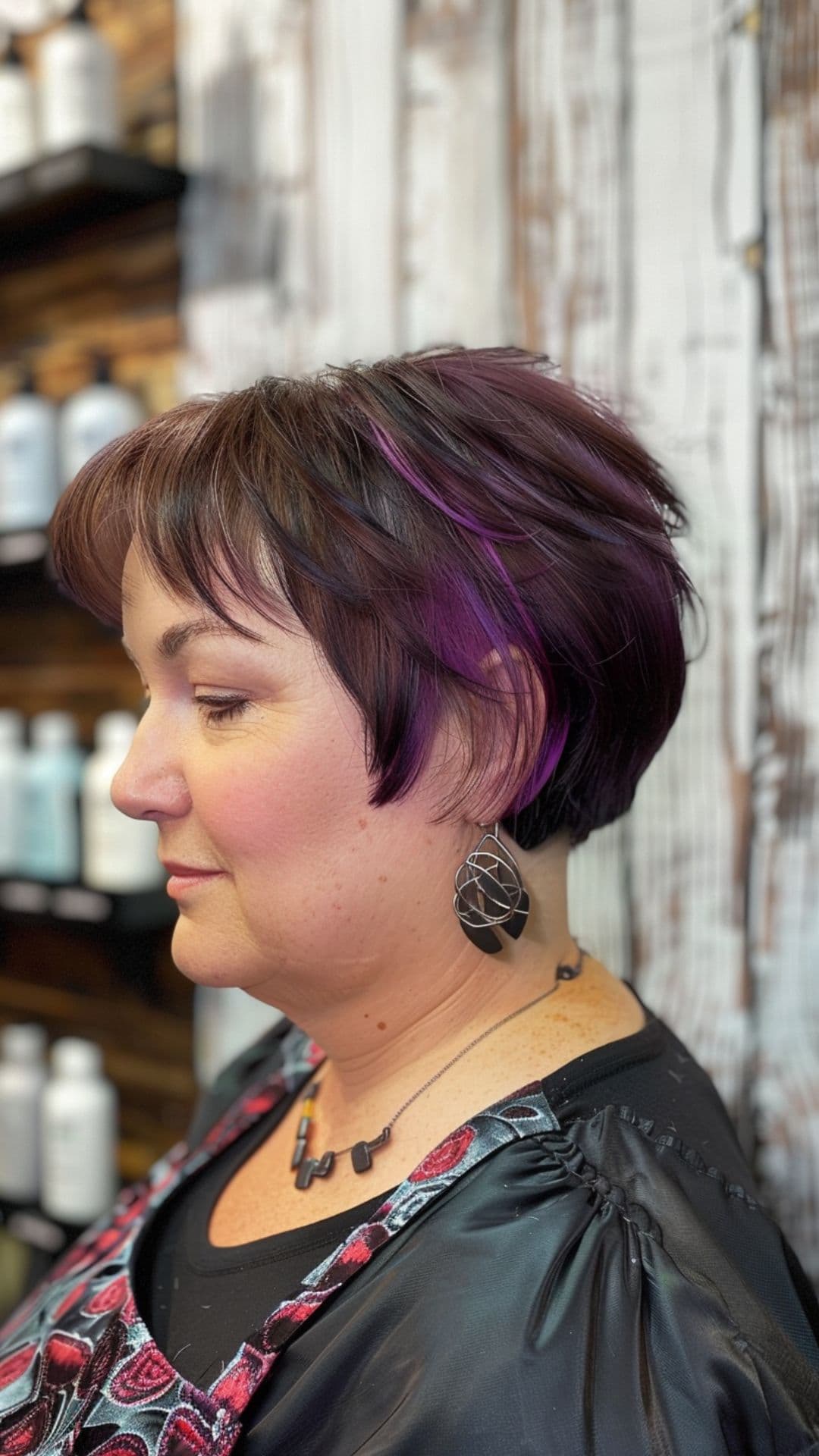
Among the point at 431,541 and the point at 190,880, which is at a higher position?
the point at 431,541

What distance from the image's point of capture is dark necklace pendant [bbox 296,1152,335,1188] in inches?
39.4

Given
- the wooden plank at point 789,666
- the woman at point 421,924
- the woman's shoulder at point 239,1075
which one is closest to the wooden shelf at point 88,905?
the woman's shoulder at point 239,1075

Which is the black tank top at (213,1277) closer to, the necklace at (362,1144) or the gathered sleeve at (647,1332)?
the necklace at (362,1144)

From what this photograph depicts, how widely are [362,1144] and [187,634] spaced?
420mm

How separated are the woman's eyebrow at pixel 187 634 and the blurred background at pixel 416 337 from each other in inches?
24.4

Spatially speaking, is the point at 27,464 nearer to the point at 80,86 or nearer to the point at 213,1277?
the point at 80,86

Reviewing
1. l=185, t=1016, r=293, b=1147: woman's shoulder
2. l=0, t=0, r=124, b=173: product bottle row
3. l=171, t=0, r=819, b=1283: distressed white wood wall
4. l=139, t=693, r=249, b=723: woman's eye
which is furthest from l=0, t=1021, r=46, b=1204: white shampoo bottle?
l=0, t=0, r=124, b=173: product bottle row

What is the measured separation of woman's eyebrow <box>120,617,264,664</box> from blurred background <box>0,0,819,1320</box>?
24.4 inches

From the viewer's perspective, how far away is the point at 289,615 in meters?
0.87

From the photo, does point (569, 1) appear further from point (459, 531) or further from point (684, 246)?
point (459, 531)

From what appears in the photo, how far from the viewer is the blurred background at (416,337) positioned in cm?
127

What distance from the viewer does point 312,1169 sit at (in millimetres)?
1016

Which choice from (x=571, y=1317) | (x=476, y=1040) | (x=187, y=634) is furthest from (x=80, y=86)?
(x=571, y=1317)

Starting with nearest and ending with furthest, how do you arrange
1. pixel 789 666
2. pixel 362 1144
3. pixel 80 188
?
pixel 362 1144 → pixel 789 666 → pixel 80 188
